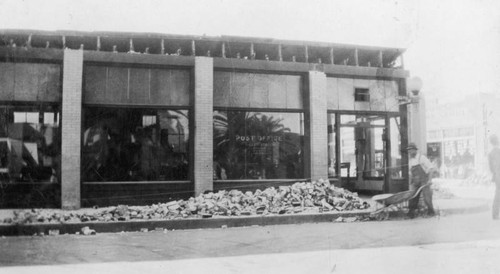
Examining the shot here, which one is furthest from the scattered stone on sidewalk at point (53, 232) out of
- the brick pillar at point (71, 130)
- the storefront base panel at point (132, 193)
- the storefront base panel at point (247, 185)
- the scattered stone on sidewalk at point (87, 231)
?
the storefront base panel at point (247, 185)

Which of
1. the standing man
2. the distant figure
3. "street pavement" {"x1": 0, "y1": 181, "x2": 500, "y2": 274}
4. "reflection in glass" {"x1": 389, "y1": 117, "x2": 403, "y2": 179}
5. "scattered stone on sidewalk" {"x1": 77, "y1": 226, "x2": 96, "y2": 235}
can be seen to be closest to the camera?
"street pavement" {"x1": 0, "y1": 181, "x2": 500, "y2": 274}

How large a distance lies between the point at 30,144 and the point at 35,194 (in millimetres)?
→ 1545

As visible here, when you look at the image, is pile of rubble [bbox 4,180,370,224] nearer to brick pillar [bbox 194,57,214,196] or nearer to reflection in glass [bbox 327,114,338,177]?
brick pillar [bbox 194,57,214,196]

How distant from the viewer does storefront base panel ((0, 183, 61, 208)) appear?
13.7 meters

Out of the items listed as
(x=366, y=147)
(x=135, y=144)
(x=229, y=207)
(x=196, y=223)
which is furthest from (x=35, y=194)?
(x=366, y=147)

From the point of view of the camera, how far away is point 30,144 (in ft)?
45.6

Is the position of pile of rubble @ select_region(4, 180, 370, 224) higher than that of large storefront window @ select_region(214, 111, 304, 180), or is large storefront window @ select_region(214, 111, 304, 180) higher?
large storefront window @ select_region(214, 111, 304, 180)

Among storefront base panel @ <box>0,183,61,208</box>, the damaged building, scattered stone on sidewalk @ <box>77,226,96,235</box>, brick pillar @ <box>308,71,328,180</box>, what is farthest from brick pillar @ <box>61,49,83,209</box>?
brick pillar @ <box>308,71,328,180</box>

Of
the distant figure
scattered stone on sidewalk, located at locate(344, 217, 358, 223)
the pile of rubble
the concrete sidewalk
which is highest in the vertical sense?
the distant figure

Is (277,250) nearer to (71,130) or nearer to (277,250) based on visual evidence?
(277,250)

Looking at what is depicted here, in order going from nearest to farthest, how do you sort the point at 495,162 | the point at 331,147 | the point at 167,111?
the point at 495,162, the point at 167,111, the point at 331,147

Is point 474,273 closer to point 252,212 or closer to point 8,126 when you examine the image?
point 252,212

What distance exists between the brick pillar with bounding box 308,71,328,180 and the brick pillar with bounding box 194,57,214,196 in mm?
3549

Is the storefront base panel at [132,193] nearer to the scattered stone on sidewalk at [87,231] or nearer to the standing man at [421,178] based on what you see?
the scattered stone on sidewalk at [87,231]
